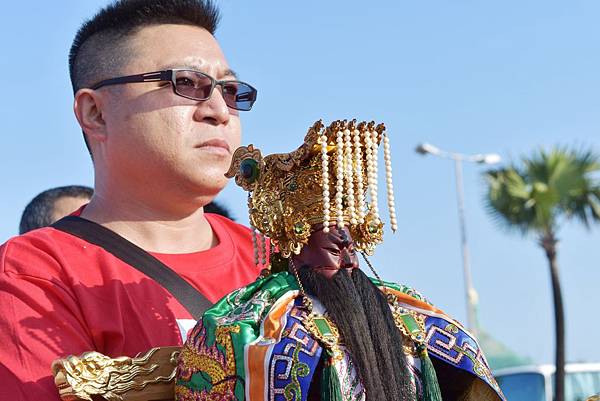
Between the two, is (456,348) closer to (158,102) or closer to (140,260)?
(140,260)

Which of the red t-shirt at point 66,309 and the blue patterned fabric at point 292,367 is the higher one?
the red t-shirt at point 66,309

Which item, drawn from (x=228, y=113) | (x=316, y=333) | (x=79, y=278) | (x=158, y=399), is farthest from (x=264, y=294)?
(x=228, y=113)

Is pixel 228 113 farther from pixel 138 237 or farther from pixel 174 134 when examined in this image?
pixel 138 237

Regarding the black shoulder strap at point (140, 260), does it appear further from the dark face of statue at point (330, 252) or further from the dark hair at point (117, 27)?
the dark face of statue at point (330, 252)

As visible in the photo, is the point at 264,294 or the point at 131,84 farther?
the point at 131,84

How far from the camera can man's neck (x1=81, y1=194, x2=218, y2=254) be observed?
12.7 ft

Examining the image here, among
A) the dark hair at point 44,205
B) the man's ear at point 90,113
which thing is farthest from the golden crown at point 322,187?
the dark hair at point 44,205

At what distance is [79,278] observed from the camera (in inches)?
138

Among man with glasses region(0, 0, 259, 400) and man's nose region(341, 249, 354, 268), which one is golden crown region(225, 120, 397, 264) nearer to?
man's nose region(341, 249, 354, 268)

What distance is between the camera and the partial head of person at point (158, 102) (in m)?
3.77

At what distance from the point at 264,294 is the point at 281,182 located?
32 centimetres

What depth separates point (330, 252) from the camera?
2.94 metres

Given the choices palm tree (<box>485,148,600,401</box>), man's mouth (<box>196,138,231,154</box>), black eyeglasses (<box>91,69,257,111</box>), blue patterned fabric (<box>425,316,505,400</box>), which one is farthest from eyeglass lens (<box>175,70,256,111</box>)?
palm tree (<box>485,148,600,401</box>)

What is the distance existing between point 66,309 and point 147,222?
22.6 inches
